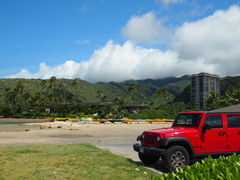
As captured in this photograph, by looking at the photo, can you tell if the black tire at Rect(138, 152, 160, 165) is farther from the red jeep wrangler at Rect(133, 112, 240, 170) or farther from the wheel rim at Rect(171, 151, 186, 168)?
the wheel rim at Rect(171, 151, 186, 168)

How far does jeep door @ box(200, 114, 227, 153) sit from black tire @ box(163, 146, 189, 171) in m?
0.70

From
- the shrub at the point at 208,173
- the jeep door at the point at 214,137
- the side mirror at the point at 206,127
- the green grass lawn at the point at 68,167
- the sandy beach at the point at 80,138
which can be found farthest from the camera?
the sandy beach at the point at 80,138

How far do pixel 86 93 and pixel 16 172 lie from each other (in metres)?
192

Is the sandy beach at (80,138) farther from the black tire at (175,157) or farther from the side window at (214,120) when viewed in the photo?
the side window at (214,120)

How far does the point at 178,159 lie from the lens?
7629 millimetres

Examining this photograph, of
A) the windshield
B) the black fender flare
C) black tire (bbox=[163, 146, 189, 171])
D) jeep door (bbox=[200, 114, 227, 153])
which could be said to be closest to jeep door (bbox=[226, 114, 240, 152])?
jeep door (bbox=[200, 114, 227, 153])

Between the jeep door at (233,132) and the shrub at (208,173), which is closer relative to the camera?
the shrub at (208,173)

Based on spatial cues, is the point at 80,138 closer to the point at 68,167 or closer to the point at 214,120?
the point at 68,167

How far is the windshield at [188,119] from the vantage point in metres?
8.27

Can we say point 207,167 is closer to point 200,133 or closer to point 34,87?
point 200,133

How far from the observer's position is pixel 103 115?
7569 centimetres

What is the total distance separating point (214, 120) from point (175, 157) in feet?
6.50

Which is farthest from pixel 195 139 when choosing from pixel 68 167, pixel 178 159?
pixel 68 167

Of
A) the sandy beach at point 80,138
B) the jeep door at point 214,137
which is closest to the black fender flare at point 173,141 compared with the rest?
the jeep door at point 214,137
